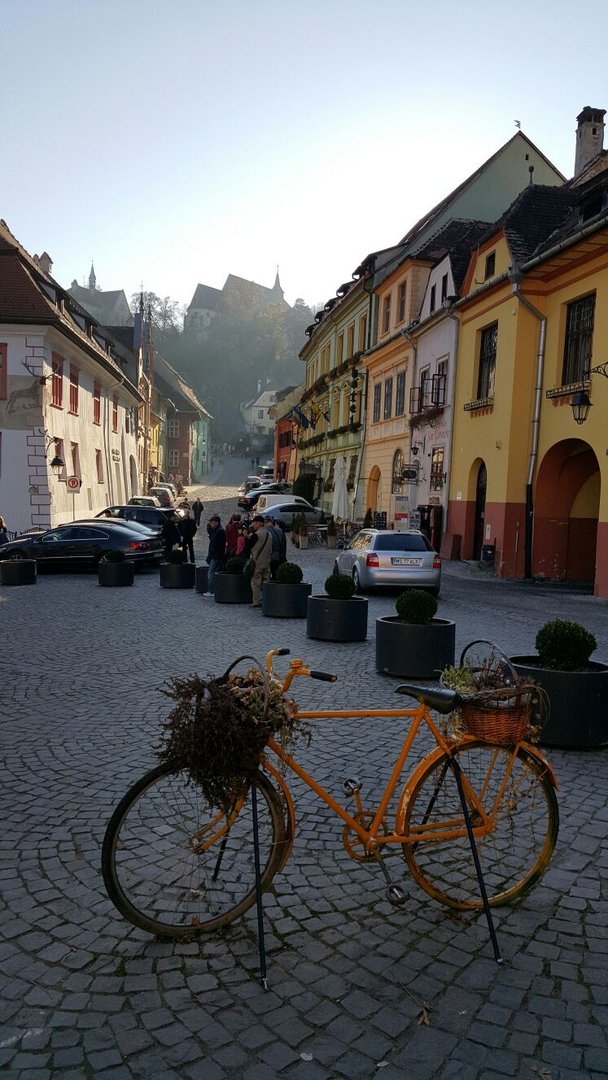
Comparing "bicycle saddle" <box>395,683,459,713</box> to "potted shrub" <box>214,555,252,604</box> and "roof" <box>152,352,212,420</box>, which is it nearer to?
"potted shrub" <box>214,555,252,604</box>

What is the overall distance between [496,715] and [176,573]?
13.8 metres

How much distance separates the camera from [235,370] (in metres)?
116

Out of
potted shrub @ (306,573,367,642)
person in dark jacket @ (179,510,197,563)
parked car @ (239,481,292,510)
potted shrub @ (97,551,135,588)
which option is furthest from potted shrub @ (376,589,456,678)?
parked car @ (239,481,292,510)

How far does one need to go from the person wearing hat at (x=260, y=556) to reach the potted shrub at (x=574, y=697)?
302 inches

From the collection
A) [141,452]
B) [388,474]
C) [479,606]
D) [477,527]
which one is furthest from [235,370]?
[479,606]

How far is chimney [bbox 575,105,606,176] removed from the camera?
2502 centimetres

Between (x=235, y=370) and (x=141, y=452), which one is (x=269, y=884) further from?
(x=235, y=370)

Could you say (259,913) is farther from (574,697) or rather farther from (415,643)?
(415,643)

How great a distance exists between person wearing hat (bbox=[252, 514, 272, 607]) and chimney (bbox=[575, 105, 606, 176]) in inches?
762

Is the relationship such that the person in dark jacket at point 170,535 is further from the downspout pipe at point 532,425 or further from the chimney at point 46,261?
the chimney at point 46,261

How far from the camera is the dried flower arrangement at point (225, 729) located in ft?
10.0

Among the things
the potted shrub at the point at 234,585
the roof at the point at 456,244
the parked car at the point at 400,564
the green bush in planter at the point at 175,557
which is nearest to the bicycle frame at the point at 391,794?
the potted shrub at the point at 234,585

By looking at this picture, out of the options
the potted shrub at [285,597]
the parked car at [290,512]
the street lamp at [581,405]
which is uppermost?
the street lamp at [581,405]

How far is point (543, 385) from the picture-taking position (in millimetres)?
18812
